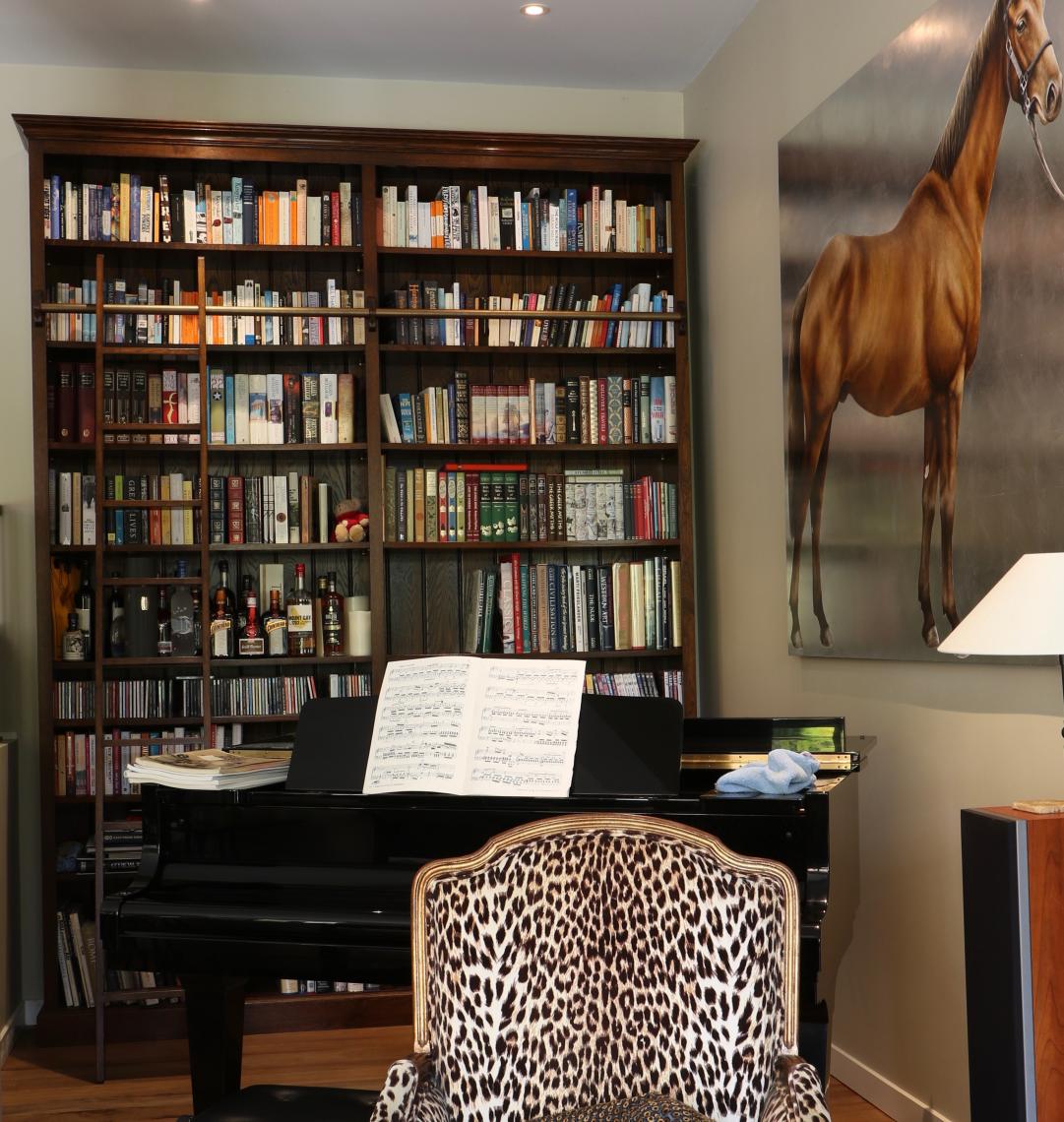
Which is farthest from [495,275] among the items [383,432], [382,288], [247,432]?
[247,432]

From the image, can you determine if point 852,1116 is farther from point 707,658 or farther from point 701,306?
point 701,306

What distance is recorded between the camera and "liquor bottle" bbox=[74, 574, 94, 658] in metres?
4.11

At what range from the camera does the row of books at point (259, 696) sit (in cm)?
418

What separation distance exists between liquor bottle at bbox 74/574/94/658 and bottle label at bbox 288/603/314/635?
637mm

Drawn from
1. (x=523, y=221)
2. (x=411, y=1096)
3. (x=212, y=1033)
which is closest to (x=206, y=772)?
(x=212, y=1033)

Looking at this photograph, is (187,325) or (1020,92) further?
(187,325)

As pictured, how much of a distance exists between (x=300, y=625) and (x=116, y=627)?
59 centimetres

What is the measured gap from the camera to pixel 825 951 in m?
2.38

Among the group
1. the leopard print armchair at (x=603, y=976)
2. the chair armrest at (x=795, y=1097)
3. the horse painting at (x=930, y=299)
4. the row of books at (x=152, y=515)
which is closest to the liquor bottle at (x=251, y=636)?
the row of books at (x=152, y=515)

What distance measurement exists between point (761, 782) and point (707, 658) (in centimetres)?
203

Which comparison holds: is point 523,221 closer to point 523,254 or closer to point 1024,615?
point 523,254

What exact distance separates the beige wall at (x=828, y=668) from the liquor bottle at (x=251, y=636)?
1.54 meters

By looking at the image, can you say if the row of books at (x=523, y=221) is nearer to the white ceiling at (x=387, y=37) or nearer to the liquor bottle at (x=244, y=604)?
the white ceiling at (x=387, y=37)

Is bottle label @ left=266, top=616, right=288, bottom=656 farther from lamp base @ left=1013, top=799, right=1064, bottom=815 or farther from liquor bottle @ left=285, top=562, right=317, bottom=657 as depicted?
lamp base @ left=1013, top=799, right=1064, bottom=815
